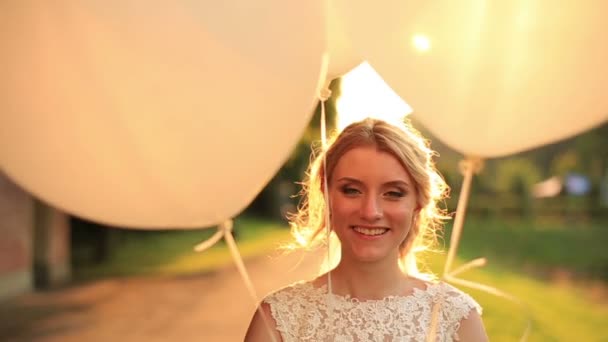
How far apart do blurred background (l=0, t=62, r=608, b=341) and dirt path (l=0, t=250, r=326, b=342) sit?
0.02 metres

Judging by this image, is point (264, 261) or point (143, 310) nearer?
point (143, 310)

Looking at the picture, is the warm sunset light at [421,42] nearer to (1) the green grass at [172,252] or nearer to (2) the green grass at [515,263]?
(2) the green grass at [515,263]

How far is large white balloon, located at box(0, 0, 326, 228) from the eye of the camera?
3.75 feet

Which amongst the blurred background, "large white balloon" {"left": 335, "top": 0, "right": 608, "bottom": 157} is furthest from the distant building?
"large white balloon" {"left": 335, "top": 0, "right": 608, "bottom": 157}

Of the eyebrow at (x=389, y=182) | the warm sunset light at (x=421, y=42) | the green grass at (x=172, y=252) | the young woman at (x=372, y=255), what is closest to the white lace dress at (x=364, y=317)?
the young woman at (x=372, y=255)

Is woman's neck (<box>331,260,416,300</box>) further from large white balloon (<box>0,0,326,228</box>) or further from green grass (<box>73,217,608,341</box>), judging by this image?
green grass (<box>73,217,608,341</box>)

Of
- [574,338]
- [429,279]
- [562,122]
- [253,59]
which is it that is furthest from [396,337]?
[574,338]

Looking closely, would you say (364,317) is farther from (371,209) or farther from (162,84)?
(162,84)

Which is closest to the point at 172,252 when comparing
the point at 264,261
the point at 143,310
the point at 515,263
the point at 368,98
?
the point at 264,261

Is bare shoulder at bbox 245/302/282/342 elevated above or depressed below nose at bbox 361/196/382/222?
below

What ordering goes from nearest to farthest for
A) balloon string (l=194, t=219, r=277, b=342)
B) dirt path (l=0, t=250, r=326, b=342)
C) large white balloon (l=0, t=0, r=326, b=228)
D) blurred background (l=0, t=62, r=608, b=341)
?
large white balloon (l=0, t=0, r=326, b=228)
balloon string (l=194, t=219, r=277, b=342)
dirt path (l=0, t=250, r=326, b=342)
blurred background (l=0, t=62, r=608, b=341)

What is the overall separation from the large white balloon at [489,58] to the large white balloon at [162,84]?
0.13 metres

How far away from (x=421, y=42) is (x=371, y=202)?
29 cm

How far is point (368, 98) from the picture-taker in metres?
1.53
